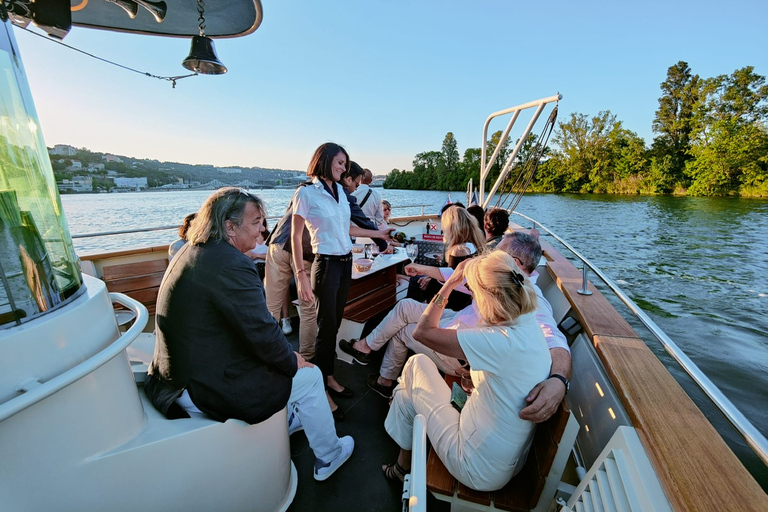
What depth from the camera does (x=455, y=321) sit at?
6.26ft

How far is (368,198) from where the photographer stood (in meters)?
3.84

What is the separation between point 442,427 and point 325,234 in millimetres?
1183

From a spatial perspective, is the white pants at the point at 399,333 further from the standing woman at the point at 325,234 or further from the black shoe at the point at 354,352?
the standing woman at the point at 325,234

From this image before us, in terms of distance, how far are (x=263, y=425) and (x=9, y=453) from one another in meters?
0.69

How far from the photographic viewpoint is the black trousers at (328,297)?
1940 millimetres

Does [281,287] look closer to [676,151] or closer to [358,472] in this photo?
[358,472]

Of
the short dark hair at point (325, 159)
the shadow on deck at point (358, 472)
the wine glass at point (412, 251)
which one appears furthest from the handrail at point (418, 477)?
the wine glass at point (412, 251)

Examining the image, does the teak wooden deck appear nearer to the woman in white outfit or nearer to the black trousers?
the woman in white outfit

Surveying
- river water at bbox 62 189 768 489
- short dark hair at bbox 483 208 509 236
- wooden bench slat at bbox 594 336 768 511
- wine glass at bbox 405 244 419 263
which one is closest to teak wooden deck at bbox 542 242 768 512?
wooden bench slat at bbox 594 336 768 511

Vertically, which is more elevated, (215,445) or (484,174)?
(484,174)

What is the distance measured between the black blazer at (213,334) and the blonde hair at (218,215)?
0.12ft

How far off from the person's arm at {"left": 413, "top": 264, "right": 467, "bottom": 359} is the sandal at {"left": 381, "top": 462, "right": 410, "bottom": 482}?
636 millimetres

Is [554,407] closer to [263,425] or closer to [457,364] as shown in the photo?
[457,364]

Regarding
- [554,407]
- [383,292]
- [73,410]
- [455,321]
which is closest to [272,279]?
[383,292]
